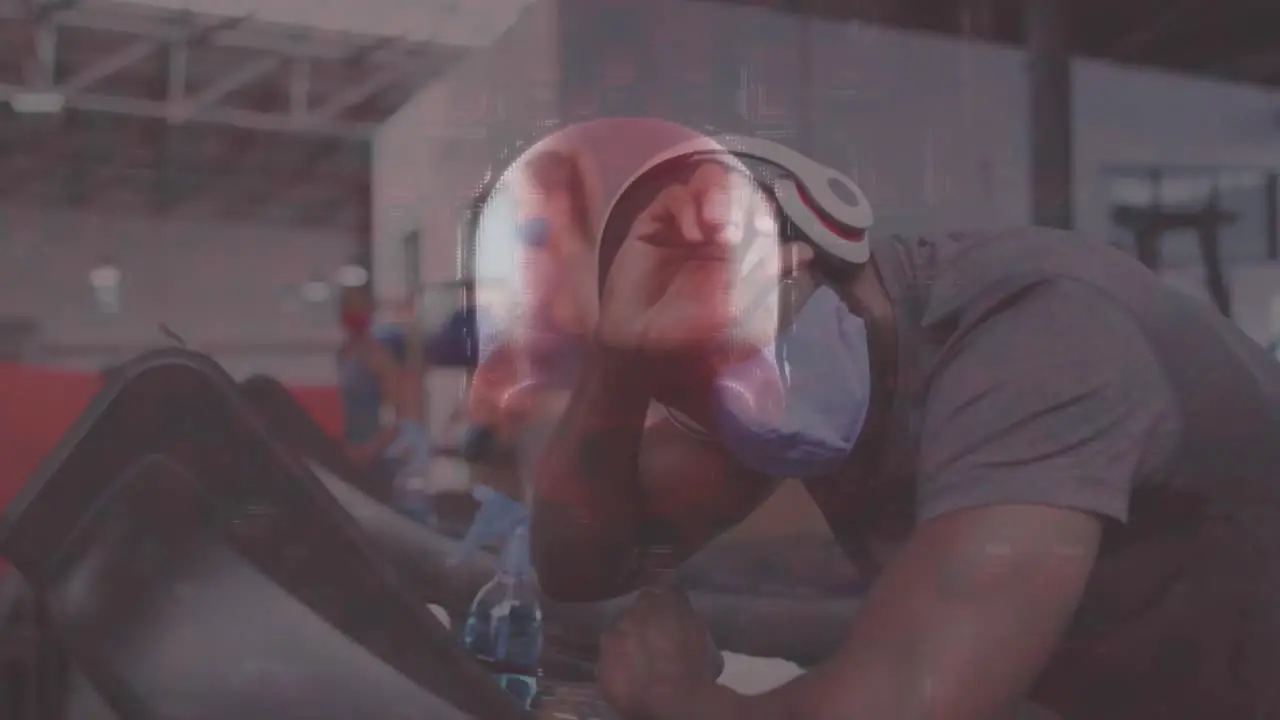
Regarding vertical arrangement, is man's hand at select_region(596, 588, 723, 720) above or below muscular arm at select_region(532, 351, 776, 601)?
below

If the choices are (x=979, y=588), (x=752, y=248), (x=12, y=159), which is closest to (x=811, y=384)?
(x=752, y=248)

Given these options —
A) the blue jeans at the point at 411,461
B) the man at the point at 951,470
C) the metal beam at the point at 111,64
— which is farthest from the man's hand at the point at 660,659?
the metal beam at the point at 111,64

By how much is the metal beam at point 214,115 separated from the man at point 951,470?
0.99ft

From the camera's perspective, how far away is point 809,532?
1.23 metres

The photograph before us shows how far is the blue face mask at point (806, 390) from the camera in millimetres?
1116

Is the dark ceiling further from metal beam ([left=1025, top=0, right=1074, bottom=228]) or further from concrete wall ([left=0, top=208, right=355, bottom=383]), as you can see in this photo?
concrete wall ([left=0, top=208, right=355, bottom=383])

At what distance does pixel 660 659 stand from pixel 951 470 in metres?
0.37

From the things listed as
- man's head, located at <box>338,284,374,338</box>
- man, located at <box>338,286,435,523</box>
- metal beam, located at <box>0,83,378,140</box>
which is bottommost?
man, located at <box>338,286,435,523</box>

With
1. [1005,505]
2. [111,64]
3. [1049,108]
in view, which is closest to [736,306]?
[1005,505]

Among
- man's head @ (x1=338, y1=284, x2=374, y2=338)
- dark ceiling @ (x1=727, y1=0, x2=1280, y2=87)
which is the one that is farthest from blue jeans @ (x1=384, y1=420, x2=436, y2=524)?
dark ceiling @ (x1=727, y1=0, x2=1280, y2=87)

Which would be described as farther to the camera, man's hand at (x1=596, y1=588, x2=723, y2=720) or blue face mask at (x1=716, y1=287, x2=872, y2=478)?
man's hand at (x1=596, y1=588, x2=723, y2=720)

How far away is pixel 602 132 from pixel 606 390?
260 mm

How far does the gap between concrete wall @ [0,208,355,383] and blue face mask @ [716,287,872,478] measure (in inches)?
16.1

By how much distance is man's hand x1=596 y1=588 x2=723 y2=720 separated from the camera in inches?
47.9
